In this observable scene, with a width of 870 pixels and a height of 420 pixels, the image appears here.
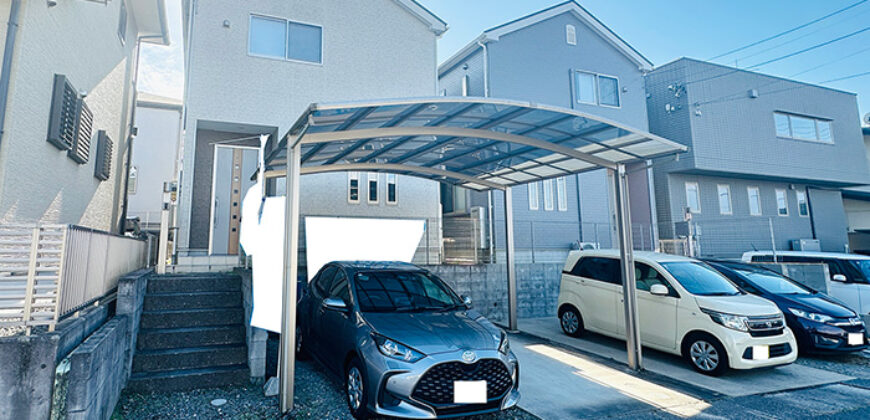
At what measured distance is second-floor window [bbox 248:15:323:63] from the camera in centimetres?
888

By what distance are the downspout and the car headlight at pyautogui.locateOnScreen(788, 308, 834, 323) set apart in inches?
385

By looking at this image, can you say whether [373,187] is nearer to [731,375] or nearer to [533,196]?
[533,196]

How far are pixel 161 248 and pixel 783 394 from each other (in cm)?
825

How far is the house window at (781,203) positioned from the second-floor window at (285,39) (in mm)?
17799

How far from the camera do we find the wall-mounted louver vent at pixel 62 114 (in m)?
4.89

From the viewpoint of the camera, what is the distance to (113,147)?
812 cm

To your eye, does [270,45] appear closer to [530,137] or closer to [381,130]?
[381,130]

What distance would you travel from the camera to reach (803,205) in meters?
17.4

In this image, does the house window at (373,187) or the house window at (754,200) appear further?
the house window at (754,200)

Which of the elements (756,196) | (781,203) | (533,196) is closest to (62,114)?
(533,196)

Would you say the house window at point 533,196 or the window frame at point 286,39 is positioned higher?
the window frame at point 286,39

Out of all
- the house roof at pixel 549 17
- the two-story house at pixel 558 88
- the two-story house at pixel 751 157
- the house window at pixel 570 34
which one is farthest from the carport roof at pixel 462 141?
the two-story house at pixel 751 157

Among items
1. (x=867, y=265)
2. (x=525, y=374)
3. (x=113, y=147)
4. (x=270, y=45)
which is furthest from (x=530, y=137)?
(x=867, y=265)

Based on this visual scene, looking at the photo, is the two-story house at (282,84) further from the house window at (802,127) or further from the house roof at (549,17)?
the house window at (802,127)
